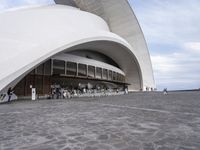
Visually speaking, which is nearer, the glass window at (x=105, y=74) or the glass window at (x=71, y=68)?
the glass window at (x=71, y=68)

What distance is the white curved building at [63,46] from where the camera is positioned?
17561 millimetres

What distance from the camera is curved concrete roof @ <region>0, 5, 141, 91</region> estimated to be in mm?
16219

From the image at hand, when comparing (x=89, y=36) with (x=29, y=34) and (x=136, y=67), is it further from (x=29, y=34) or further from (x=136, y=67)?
(x=136, y=67)

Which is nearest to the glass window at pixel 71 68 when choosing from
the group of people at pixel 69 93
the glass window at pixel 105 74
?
the group of people at pixel 69 93

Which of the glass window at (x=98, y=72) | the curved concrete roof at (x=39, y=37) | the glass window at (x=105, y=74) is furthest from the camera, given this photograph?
the glass window at (x=105, y=74)

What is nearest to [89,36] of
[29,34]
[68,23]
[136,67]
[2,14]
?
[68,23]

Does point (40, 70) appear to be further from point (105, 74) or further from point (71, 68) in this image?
point (105, 74)

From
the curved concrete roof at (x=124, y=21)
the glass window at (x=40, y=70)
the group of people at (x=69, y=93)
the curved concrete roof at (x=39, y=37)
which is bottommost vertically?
the group of people at (x=69, y=93)

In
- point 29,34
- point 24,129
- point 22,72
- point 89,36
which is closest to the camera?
point 24,129

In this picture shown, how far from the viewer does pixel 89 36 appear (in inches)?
927

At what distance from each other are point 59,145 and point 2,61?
14095 millimetres

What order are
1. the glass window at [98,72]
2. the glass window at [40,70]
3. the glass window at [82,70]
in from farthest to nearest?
the glass window at [98,72], the glass window at [82,70], the glass window at [40,70]

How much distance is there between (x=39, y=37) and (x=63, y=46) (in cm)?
290

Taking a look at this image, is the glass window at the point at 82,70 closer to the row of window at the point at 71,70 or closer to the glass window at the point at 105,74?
the row of window at the point at 71,70
